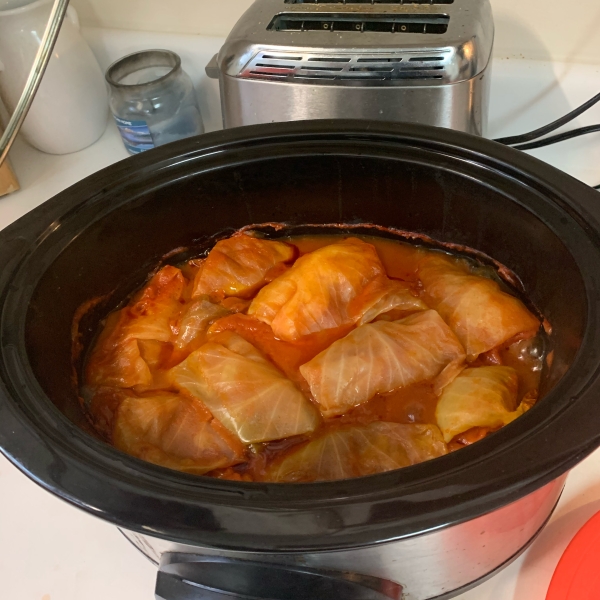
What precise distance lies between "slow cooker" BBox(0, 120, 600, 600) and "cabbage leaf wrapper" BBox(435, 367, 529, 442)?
0.06 meters

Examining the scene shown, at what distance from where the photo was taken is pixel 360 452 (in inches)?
32.0

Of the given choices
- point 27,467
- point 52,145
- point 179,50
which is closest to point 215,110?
point 179,50

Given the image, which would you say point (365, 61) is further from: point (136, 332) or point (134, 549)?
point (134, 549)

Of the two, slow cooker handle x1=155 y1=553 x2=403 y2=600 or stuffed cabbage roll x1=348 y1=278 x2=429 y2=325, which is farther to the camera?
stuffed cabbage roll x1=348 y1=278 x2=429 y2=325

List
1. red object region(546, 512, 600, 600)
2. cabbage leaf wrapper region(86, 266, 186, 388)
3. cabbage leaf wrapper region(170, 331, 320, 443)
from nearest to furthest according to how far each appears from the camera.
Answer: red object region(546, 512, 600, 600), cabbage leaf wrapper region(170, 331, 320, 443), cabbage leaf wrapper region(86, 266, 186, 388)

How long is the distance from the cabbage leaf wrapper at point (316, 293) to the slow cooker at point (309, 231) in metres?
0.12

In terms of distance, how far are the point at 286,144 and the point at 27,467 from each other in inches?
25.9

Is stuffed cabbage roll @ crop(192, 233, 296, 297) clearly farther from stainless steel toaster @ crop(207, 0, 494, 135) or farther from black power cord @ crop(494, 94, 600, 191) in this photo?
black power cord @ crop(494, 94, 600, 191)

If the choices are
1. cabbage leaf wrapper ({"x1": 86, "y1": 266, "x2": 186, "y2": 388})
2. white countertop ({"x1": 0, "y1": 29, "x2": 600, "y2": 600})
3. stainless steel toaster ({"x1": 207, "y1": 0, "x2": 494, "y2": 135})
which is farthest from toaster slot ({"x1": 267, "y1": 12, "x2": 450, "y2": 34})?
cabbage leaf wrapper ({"x1": 86, "y1": 266, "x2": 186, "y2": 388})

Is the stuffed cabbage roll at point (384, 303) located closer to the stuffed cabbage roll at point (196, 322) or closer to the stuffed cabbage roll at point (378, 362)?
the stuffed cabbage roll at point (378, 362)

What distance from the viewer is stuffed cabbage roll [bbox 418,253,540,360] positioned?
96 cm

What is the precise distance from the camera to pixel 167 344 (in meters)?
1.06

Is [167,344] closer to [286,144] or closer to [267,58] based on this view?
[286,144]

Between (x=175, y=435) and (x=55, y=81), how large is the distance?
1.10 metres
